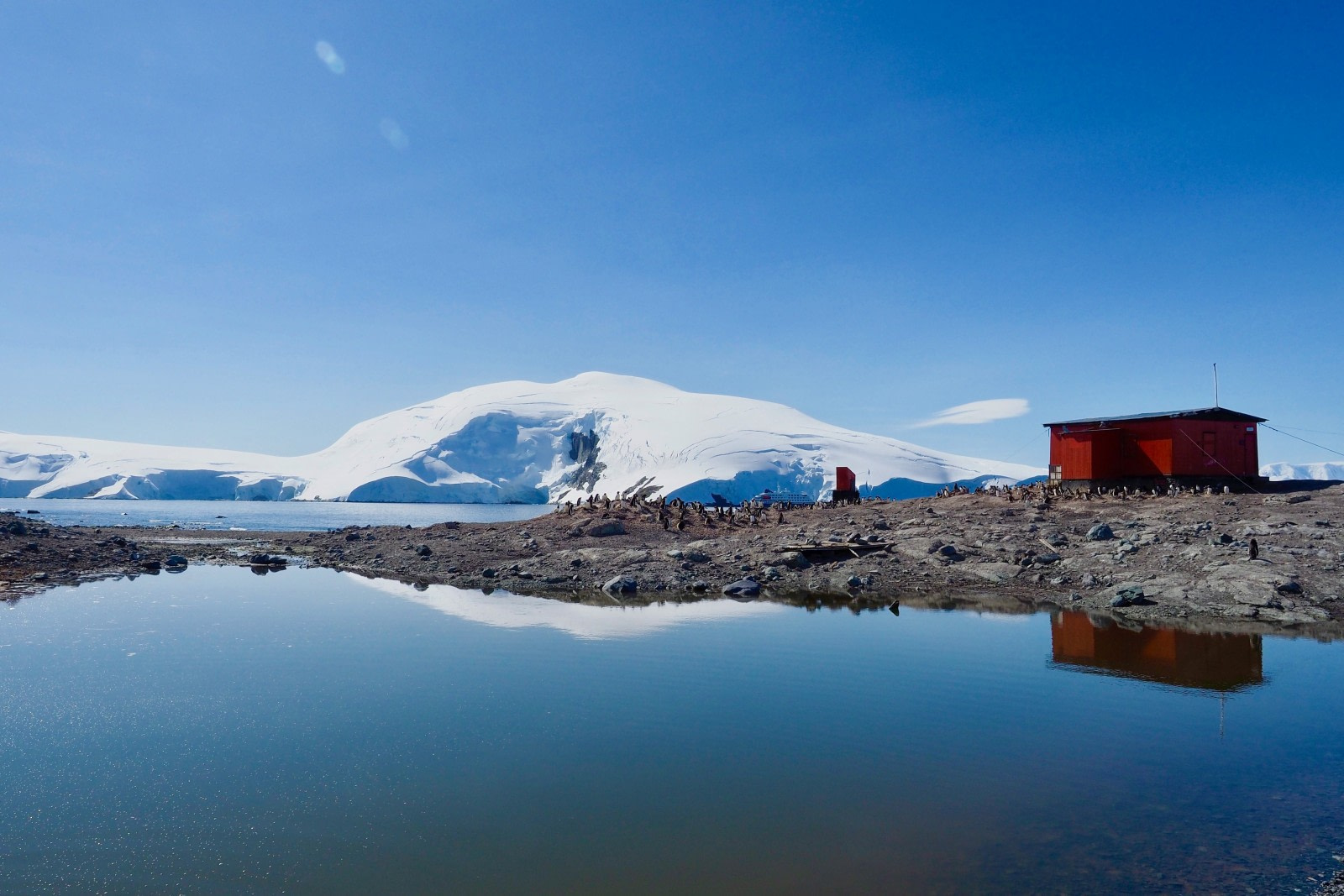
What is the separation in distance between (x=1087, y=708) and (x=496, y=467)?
149 m

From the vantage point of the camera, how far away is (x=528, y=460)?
155 metres

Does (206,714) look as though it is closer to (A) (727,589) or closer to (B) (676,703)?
(B) (676,703)

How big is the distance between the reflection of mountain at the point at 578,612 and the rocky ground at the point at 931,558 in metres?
1.41

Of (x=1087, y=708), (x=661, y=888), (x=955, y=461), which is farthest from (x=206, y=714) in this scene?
(x=955, y=461)

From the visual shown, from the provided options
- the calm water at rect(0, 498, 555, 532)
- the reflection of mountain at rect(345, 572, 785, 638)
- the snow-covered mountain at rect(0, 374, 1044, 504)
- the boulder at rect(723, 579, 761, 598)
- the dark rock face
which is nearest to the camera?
the reflection of mountain at rect(345, 572, 785, 638)

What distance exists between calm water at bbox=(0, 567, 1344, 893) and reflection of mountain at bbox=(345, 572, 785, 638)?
3.71 ft

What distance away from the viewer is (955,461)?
129500mm

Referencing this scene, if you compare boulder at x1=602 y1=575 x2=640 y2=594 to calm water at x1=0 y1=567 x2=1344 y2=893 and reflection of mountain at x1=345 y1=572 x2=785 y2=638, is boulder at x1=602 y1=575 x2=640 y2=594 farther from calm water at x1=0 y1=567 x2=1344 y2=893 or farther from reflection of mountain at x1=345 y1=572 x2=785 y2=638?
calm water at x1=0 y1=567 x2=1344 y2=893

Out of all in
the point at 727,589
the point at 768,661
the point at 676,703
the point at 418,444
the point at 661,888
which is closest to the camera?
the point at 661,888

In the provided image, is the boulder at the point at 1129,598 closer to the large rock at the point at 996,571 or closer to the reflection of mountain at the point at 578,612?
the large rock at the point at 996,571

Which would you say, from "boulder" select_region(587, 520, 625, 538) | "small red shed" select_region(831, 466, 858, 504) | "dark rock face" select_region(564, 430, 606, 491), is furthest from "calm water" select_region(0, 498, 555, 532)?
"small red shed" select_region(831, 466, 858, 504)

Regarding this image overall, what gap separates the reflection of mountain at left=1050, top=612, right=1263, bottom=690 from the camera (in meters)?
12.4

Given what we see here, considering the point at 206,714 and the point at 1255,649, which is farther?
the point at 1255,649

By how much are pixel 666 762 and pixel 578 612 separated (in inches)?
412
